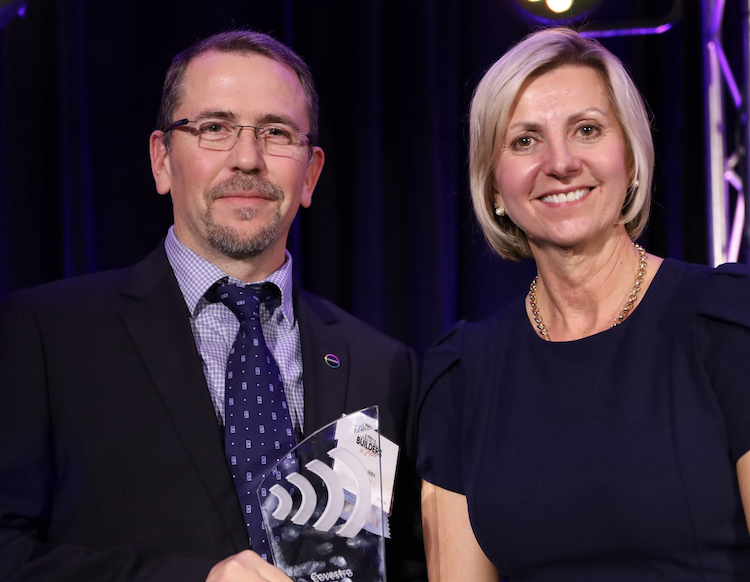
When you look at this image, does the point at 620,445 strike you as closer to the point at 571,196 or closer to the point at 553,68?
the point at 571,196

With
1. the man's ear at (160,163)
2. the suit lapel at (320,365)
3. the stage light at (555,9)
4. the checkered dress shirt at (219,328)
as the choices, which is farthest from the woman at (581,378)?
the stage light at (555,9)

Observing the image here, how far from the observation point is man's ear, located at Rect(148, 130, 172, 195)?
6.82ft

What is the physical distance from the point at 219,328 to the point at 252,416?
26 cm

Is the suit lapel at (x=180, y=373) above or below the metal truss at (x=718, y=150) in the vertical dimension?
below

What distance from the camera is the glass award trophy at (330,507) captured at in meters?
1.37

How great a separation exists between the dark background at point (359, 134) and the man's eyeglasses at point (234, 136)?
88cm

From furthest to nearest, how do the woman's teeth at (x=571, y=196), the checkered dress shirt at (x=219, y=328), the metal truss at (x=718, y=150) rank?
the metal truss at (x=718, y=150) < the checkered dress shirt at (x=219, y=328) < the woman's teeth at (x=571, y=196)

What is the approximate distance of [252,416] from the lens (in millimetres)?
1719

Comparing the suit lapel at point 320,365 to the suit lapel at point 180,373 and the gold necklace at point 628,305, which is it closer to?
the suit lapel at point 180,373

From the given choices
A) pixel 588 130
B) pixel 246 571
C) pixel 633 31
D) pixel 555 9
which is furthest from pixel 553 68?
pixel 633 31

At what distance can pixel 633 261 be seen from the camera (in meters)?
1.74

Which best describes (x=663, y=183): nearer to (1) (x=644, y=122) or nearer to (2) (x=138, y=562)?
(1) (x=644, y=122)

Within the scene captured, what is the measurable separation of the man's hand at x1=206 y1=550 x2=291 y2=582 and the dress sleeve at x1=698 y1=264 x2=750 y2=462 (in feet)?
2.84

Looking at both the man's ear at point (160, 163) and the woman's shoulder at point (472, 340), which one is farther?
the man's ear at point (160, 163)
